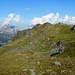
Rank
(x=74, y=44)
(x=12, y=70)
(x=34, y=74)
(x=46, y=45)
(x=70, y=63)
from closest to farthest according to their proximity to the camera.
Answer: (x=34, y=74) → (x=12, y=70) → (x=70, y=63) → (x=74, y=44) → (x=46, y=45)

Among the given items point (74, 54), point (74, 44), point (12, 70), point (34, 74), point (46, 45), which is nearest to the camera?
point (34, 74)

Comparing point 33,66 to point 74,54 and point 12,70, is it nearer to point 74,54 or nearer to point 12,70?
point 12,70

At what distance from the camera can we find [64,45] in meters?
87.4

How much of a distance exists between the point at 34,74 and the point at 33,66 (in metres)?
5.13

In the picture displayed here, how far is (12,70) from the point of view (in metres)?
39.7

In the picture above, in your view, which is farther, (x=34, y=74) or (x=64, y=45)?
(x=64, y=45)

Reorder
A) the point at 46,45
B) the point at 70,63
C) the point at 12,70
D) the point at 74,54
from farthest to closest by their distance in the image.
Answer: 1. the point at 46,45
2. the point at 74,54
3. the point at 70,63
4. the point at 12,70

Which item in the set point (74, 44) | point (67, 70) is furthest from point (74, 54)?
point (67, 70)

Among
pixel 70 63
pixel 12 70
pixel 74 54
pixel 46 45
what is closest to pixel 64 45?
pixel 74 54

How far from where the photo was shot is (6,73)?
38.2 m

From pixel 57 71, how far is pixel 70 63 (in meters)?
6.61

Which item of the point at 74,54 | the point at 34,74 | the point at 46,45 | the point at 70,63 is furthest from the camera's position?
the point at 46,45

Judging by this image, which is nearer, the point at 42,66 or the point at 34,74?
the point at 34,74

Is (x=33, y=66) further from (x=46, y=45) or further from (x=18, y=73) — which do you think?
(x=46, y=45)
